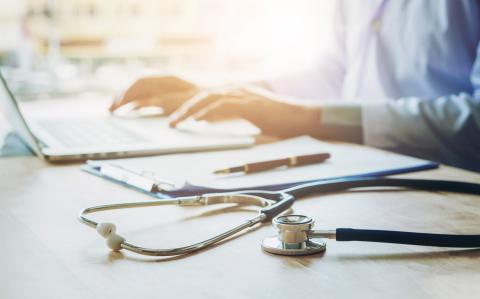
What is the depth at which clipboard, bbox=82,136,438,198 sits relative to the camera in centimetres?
71

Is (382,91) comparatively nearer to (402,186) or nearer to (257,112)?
(257,112)

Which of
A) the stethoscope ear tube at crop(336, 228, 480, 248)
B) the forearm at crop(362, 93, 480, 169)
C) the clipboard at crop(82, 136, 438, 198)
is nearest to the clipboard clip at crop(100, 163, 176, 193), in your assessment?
the clipboard at crop(82, 136, 438, 198)

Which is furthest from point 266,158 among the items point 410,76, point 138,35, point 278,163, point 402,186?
point 138,35

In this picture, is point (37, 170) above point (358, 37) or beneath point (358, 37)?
beneath

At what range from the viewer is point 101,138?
102 cm

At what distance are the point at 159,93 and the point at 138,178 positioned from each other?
0.66 metres

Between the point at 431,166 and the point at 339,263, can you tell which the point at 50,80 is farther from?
the point at 339,263

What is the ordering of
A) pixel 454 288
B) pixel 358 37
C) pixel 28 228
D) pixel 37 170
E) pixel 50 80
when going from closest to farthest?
pixel 454 288 → pixel 28 228 → pixel 37 170 → pixel 358 37 → pixel 50 80

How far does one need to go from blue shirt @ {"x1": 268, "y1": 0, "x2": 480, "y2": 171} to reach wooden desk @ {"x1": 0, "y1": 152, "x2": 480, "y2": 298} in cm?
40

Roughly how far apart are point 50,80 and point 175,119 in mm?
1623

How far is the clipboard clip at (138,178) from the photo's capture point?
69 centimetres

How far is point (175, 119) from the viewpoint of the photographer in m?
1.14

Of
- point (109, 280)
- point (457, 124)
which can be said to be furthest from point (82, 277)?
point (457, 124)

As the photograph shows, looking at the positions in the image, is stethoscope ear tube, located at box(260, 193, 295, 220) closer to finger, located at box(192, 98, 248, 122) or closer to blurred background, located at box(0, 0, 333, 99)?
finger, located at box(192, 98, 248, 122)
